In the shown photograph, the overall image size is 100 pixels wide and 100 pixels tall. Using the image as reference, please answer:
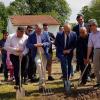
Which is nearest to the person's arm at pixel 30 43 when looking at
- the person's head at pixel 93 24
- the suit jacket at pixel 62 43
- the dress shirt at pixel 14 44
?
the dress shirt at pixel 14 44

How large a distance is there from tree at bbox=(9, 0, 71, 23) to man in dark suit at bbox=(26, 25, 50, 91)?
83155 mm

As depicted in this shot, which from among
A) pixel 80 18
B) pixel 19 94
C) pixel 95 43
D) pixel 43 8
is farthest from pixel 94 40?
pixel 43 8

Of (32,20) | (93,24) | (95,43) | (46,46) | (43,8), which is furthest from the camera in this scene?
(43,8)

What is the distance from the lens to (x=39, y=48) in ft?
41.5

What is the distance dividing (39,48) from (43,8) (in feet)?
284

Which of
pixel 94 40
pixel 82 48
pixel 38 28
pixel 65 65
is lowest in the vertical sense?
pixel 65 65

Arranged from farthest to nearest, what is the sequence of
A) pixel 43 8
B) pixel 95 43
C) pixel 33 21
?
pixel 43 8 → pixel 33 21 → pixel 95 43

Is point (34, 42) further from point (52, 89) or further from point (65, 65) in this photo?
point (52, 89)

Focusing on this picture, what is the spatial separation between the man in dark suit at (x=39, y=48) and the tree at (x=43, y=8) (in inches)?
3274

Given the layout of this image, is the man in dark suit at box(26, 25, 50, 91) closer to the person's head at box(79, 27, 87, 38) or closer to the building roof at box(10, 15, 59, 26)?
the person's head at box(79, 27, 87, 38)

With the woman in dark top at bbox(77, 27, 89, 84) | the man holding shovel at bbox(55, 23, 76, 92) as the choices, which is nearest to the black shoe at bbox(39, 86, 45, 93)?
the man holding shovel at bbox(55, 23, 76, 92)

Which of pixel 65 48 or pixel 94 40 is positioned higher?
pixel 94 40

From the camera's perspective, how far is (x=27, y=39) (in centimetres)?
1263

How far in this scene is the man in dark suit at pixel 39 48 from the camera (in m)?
12.5
